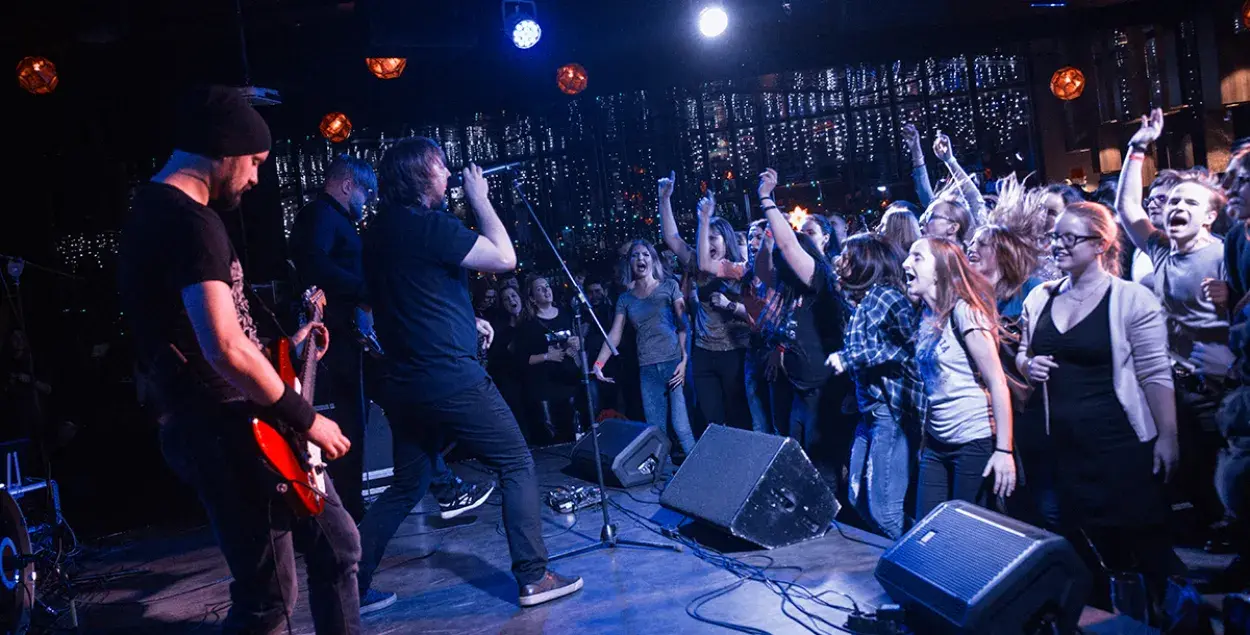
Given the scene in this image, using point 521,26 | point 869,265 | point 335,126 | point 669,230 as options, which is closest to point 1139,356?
point 869,265

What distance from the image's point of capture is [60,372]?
9492 millimetres

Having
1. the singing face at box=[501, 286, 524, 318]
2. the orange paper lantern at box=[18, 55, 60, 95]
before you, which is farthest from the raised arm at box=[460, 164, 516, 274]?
the orange paper lantern at box=[18, 55, 60, 95]

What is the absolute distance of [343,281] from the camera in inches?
174

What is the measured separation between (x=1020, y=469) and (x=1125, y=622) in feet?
2.72

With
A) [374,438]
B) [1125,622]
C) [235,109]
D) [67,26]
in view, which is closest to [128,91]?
[67,26]

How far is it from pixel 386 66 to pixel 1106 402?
785 cm

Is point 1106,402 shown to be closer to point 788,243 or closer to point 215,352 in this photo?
point 788,243

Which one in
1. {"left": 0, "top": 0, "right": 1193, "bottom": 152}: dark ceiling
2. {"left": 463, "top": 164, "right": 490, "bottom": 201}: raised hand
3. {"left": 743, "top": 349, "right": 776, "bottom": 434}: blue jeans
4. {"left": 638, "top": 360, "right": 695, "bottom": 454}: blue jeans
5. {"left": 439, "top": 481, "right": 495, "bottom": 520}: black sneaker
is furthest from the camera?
{"left": 0, "top": 0, "right": 1193, "bottom": 152}: dark ceiling

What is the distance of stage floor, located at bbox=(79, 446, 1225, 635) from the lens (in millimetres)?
3543

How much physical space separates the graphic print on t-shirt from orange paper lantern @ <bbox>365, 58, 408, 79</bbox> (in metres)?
7.22

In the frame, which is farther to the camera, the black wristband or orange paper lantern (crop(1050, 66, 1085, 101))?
orange paper lantern (crop(1050, 66, 1085, 101))

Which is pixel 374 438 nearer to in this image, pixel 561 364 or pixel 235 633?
pixel 561 364

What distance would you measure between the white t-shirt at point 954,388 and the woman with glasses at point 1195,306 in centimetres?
105

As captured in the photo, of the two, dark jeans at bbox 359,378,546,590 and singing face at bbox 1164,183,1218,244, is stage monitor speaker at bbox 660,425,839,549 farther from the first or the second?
singing face at bbox 1164,183,1218,244
